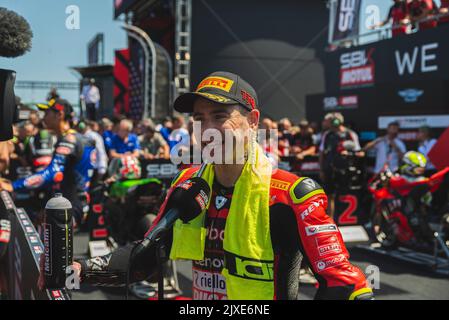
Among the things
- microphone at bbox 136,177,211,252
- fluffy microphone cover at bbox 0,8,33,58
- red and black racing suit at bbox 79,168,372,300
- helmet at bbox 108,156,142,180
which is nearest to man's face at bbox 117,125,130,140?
helmet at bbox 108,156,142,180

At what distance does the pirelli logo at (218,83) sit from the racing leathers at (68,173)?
10.9ft

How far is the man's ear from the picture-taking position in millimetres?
2387

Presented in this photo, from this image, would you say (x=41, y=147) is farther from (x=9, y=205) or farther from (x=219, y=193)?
(x=219, y=193)

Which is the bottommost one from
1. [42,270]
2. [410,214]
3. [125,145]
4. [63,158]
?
[410,214]

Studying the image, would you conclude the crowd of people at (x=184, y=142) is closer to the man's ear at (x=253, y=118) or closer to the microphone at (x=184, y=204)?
the man's ear at (x=253, y=118)

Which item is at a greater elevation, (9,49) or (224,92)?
(9,49)

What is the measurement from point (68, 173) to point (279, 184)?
3.64 meters

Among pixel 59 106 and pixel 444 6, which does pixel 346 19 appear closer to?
pixel 444 6

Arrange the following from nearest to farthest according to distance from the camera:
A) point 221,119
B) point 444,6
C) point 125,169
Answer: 1. point 221,119
2. point 125,169
3. point 444,6

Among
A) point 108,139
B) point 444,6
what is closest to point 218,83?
point 108,139

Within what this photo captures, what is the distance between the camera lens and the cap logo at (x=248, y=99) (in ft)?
7.62

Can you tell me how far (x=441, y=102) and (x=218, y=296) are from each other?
968cm

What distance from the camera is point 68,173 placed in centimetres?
542

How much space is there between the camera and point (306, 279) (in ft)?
22.7
